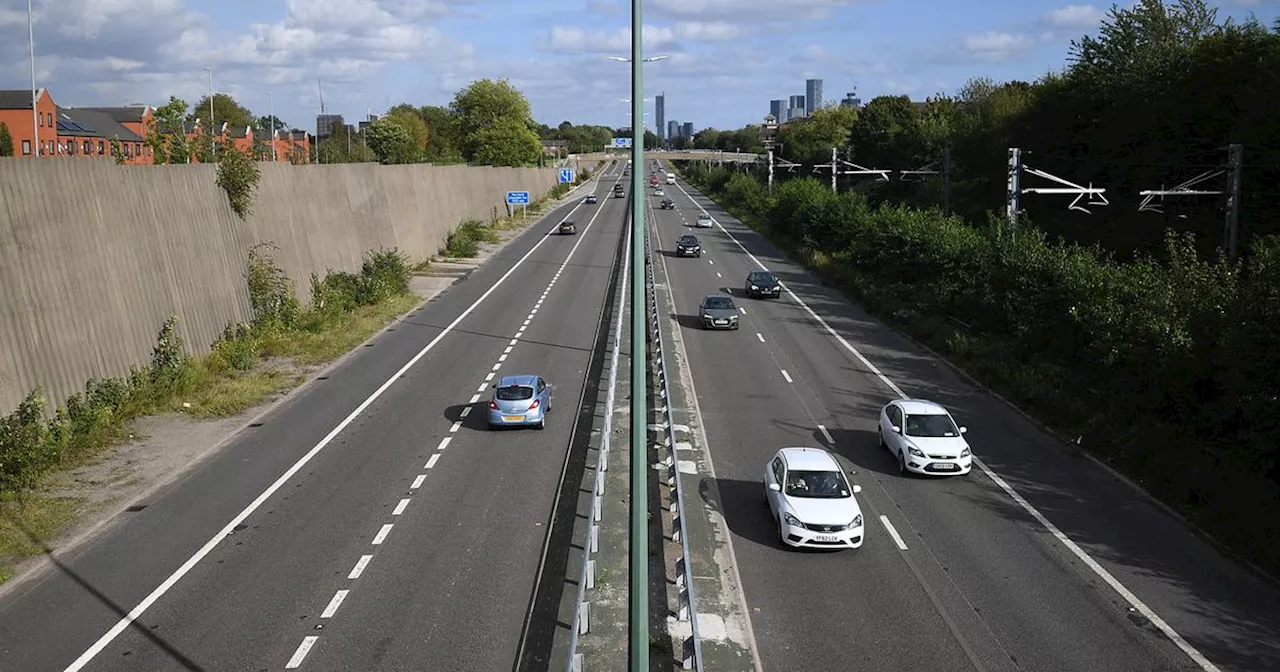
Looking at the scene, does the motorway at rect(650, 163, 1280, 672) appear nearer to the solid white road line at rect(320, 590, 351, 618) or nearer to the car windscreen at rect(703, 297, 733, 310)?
the solid white road line at rect(320, 590, 351, 618)

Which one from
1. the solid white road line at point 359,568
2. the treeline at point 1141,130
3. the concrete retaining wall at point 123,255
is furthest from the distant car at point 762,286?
the solid white road line at point 359,568

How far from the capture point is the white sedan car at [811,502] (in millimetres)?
18625

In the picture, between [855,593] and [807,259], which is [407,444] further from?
[807,259]

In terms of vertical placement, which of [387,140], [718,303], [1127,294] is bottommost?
[718,303]

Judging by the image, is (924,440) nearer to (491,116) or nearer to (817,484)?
(817,484)

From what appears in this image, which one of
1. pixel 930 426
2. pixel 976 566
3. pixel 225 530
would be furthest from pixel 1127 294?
pixel 225 530

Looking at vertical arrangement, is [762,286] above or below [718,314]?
above

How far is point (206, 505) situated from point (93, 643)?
649cm

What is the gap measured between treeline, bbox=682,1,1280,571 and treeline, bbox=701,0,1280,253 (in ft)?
0.47

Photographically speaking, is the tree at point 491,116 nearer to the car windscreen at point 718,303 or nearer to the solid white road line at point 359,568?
the car windscreen at point 718,303

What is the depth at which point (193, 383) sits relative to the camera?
30.5 m

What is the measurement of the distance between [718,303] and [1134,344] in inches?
765

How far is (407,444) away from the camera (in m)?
25.8

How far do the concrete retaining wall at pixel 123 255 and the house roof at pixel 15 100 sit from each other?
191 feet
